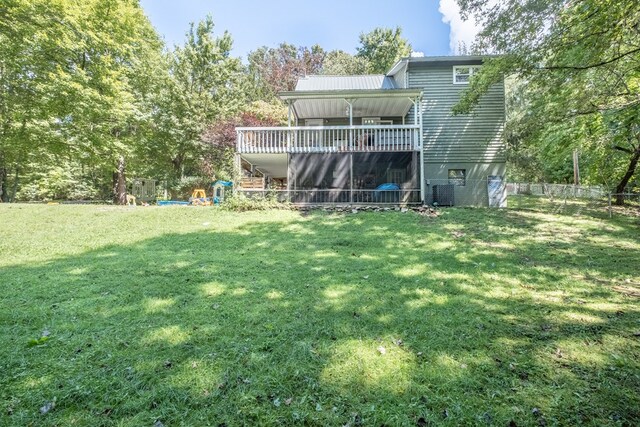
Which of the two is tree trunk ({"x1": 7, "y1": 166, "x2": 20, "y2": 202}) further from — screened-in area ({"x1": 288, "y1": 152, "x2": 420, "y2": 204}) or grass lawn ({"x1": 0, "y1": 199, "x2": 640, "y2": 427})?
screened-in area ({"x1": 288, "y1": 152, "x2": 420, "y2": 204})

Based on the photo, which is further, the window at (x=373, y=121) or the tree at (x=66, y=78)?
the window at (x=373, y=121)

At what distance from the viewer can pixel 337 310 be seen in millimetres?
3873

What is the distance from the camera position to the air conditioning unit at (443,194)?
542 inches

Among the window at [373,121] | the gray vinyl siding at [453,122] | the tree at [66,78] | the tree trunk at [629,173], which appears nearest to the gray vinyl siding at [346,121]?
the window at [373,121]

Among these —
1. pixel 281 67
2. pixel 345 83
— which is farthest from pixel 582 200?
pixel 281 67

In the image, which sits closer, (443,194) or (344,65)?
(443,194)

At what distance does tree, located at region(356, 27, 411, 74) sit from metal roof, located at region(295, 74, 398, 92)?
17227 millimetres

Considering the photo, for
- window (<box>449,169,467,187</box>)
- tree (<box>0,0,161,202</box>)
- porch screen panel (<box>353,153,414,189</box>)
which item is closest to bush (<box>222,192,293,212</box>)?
porch screen panel (<box>353,153,414,189</box>)

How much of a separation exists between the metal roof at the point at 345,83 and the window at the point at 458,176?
5556mm

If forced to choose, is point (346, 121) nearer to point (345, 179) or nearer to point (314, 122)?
point (314, 122)

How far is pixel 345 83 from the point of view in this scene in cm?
1719

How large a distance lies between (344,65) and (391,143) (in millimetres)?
22771

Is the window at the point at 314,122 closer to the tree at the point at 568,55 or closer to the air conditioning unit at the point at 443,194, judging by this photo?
the air conditioning unit at the point at 443,194

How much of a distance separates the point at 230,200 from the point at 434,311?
9.16 meters
